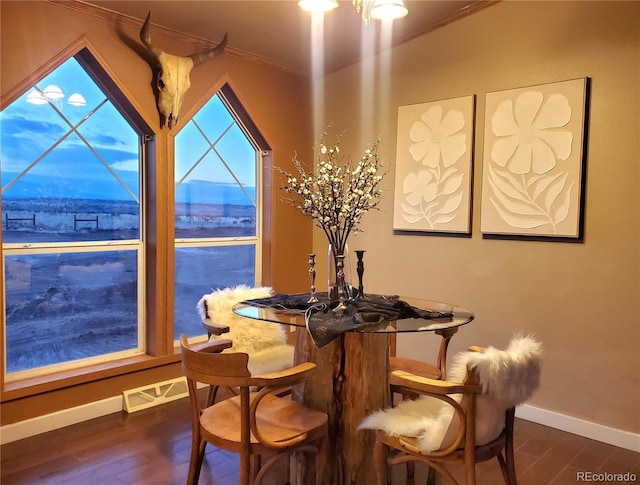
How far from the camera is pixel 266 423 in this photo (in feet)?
7.27

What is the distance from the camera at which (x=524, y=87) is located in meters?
3.39

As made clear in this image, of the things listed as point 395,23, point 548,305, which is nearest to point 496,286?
point 548,305

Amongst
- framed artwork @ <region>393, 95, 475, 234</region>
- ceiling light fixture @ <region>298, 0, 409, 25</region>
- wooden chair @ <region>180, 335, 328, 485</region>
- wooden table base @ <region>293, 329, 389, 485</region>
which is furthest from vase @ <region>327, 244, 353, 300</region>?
framed artwork @ <region>393, 95, 475, 234</region>

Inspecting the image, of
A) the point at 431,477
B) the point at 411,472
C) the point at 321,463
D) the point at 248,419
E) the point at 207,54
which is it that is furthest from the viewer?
the point at 207,54

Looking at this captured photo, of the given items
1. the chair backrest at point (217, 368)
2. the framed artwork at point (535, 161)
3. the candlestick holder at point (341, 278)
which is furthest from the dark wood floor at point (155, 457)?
the framed artwork at point (535, 161)

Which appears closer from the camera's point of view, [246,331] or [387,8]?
[387,8]

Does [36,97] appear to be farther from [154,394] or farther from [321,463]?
[321,463]

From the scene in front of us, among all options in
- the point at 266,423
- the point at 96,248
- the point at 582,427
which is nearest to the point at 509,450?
the point at 266,423

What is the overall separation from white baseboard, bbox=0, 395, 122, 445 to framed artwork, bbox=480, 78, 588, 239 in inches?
111

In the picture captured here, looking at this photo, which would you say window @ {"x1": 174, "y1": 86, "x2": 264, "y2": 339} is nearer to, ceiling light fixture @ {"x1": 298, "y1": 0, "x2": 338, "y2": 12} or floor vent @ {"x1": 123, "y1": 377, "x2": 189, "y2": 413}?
floor vent @ {"x1": 123, "y1": 377, "x2": 189, "y2": 413}

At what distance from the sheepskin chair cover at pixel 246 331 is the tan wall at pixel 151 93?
78 cm

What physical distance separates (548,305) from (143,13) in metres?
3.28

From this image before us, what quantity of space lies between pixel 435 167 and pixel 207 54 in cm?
187

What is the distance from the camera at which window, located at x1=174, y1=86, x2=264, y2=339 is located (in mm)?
3963
